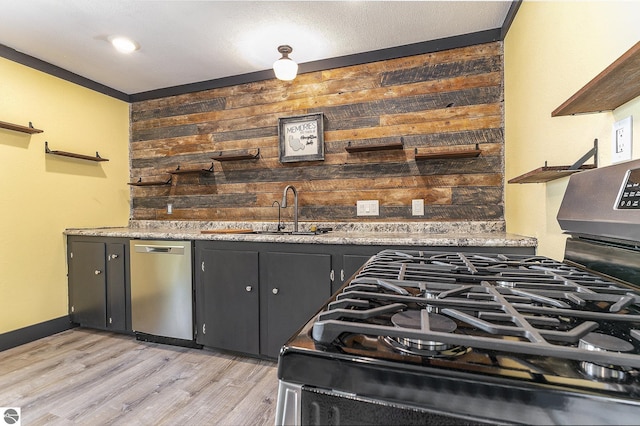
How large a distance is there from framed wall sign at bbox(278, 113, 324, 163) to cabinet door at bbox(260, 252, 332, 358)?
1.02 meters

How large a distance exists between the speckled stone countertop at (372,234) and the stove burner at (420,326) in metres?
1.38

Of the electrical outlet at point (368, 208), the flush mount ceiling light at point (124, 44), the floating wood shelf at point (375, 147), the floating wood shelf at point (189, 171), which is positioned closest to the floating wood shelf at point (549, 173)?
the floating wood shelf at point (375, 147)

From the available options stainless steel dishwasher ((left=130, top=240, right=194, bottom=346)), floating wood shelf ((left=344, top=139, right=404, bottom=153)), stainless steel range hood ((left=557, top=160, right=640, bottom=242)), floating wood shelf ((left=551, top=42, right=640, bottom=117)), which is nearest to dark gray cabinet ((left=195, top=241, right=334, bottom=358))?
stainless steel dishwasher ((left=130, top=240, right=194, bottom=346))

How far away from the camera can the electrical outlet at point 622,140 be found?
3.25 ft

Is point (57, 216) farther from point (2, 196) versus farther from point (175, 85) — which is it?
point (175, 85)

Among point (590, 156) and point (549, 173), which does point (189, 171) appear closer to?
point (549, 173)

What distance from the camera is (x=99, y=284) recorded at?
9.18 feet

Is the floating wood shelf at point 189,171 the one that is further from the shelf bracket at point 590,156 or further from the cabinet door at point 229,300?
the shelf bracket at point 590,156

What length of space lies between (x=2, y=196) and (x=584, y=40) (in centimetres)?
387

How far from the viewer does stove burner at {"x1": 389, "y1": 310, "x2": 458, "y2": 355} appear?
0.42 m

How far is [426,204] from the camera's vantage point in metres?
2.50

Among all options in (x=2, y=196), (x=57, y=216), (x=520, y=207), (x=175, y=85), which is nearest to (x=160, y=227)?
(x=57, y=216)

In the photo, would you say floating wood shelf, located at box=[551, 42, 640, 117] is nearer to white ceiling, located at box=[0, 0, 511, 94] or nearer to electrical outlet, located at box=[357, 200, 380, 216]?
white ceiling, located at box=[0, 0, 511, 94]

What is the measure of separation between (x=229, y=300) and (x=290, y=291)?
51cm
